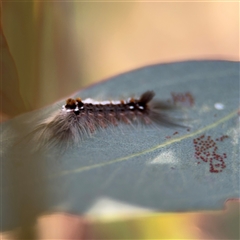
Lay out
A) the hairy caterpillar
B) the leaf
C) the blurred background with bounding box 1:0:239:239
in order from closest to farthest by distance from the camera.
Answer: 1. the leaf
2. the hairy caterpillar
3. the blurred background with bounding box 1:0:239:239

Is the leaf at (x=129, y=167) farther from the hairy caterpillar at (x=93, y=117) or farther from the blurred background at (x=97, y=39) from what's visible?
the blurred background at (x=97, y=39)

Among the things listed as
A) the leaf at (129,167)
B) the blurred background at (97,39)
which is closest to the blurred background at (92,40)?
the blurred background at (97,39)

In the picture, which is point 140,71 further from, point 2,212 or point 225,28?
point 2,212

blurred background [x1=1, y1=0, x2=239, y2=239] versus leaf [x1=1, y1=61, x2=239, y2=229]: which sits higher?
blurred background [x1=1, y1=0, x2=239, y2=239]

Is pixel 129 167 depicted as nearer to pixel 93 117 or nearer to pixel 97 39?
pixel 93 117

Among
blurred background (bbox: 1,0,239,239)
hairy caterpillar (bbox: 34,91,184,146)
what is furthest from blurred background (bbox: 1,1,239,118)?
hairy caterpillar (bbox: 34,91,184,146)

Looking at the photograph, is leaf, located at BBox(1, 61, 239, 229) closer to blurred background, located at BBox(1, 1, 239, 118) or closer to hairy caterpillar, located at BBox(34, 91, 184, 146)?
hairy caterpillar, located at BBox(34, 91, 184, 146)

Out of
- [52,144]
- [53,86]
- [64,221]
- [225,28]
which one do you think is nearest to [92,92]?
[53,86]

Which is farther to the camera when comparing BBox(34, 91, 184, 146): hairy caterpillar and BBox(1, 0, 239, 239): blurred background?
BBox(1, 0, 239, 239): blurred background
